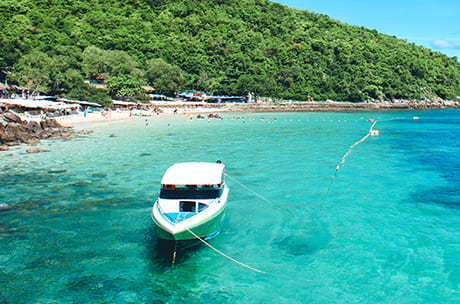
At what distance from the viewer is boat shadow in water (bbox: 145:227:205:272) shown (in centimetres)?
1241

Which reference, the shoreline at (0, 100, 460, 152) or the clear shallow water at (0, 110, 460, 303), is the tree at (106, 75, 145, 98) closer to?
the shoreline at (0, 100, 460, 152)

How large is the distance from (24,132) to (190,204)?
3436 cm

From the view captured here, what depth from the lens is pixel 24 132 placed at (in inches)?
1571

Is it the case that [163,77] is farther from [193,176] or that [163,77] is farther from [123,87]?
[193,176]

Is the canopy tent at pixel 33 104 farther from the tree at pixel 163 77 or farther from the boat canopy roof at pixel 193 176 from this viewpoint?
the tree at pixel 163 77

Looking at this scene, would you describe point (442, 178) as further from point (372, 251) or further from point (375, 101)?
point (375, 101)

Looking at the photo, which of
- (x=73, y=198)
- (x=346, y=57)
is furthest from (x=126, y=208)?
(x=346, y=57)

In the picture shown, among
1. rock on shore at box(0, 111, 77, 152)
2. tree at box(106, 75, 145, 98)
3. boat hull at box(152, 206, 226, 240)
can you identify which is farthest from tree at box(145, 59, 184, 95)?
boat hull at box(152, 206, 226, 240)

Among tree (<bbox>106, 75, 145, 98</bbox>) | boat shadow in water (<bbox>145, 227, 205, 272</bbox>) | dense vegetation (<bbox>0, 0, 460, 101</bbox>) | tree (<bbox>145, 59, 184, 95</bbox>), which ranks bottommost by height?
boat shadow in water (<bbox>145, 227, 205, 272</bbox>)

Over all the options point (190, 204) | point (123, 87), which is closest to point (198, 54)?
point (123, 87)

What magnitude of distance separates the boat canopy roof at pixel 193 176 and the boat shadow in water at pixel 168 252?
2.65 metres

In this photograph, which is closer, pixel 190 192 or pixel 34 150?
pixel 190 192

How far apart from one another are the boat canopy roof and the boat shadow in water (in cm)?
265

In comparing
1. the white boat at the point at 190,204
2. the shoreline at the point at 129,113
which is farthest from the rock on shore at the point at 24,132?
the white boat at the point at 190,204
